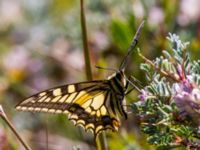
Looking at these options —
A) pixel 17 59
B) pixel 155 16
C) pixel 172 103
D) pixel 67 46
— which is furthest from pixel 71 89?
pixel 17 59

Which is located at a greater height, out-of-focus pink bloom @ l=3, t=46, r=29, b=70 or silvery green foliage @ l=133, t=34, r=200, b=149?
out-of-focus pink bloom @ l=3, t=46, r=29, b=70

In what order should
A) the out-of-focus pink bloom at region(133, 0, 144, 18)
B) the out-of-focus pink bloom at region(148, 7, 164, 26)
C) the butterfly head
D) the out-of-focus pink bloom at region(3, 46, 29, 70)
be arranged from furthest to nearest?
the out-of-focus pink bloom at region(3, 46, 29, 70) < the out-of-focus pink bloom at region(133, 0, 144, 18) < the out-of-focus pink bloom at region(148, 7, 164, 26) < the butterfly head

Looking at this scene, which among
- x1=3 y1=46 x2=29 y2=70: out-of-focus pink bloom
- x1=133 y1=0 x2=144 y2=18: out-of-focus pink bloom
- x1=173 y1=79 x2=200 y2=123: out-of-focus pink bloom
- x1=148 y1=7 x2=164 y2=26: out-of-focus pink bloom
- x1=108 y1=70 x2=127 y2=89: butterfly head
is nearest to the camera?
A: x1=173 y1=79 x2=200 y2=123: out-of-focus pink bloom

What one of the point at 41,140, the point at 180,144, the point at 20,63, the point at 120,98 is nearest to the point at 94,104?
the point at 120,98

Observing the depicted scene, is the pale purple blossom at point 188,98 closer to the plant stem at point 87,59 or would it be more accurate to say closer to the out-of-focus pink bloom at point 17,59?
the plant stem at point 87,59

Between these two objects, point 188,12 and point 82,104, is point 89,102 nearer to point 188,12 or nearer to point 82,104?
point 82,104

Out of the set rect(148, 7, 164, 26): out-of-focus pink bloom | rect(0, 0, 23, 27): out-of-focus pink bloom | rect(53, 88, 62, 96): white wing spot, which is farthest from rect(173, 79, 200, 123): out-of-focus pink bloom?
rect(0, 0, 23, 27): out-of-focus pink bloom

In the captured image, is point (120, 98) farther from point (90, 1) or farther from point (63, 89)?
point (90, 1)

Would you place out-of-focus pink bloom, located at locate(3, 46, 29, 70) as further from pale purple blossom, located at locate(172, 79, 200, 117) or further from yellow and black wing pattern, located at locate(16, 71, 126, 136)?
pale purple blossom, located at locate(172, 79, 200, 117)
